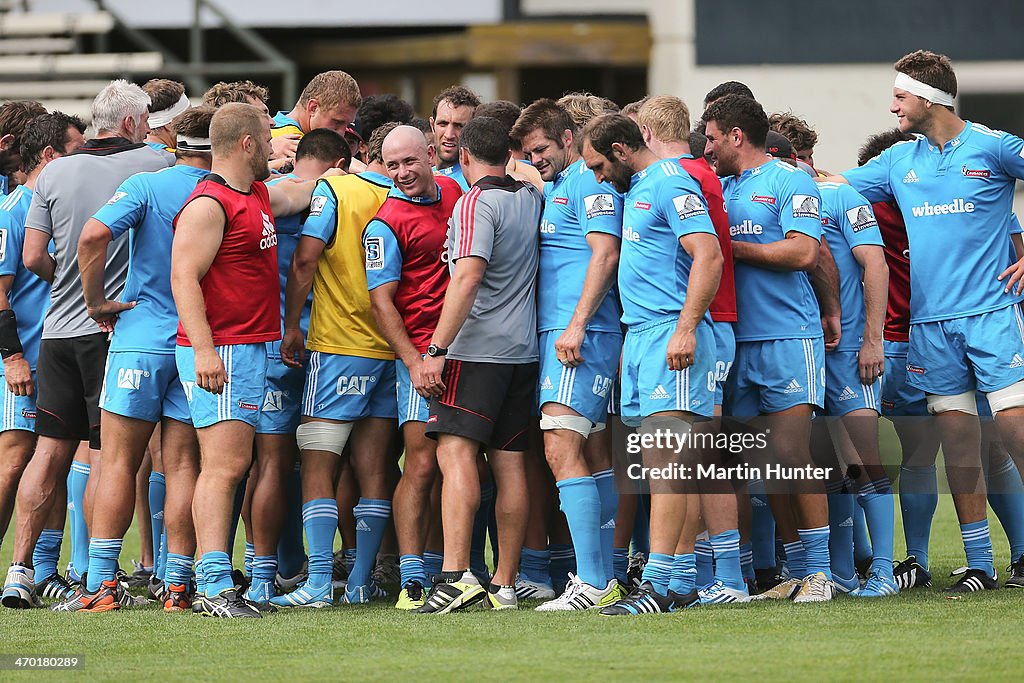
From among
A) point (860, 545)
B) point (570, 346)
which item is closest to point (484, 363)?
point (570, 346)

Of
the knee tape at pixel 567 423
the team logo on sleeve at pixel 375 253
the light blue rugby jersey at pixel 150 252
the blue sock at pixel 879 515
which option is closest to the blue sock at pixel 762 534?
the blue sock at pixel 879 515

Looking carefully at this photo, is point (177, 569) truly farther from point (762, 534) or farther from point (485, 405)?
point (762, 534)

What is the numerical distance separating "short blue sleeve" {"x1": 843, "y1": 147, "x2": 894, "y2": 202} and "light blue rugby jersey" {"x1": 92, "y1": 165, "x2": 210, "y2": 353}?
3.26 m

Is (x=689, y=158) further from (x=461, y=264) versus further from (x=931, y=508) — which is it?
(x=931, y=508)

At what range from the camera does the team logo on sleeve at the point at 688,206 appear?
21.1 feet

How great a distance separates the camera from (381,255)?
6.97 metres

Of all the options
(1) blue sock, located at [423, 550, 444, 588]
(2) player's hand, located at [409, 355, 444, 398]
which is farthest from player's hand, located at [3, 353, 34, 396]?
(1) blue sock, located at [423, 550, 444, 588]

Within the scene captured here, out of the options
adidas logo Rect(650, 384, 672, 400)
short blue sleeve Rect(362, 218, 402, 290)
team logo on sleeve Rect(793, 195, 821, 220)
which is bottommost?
adidas logo Rect(650, 384, 672, 400)

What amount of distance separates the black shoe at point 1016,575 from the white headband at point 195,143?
170 inches

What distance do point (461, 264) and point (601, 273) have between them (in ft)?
2.04

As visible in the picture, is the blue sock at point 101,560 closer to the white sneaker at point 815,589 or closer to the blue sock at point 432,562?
the blue sock at point 432,562

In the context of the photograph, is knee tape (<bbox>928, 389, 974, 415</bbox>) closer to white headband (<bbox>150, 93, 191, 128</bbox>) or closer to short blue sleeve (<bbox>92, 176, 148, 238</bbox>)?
short blue sleeve (<bbox>92, 176, 148, 238</bbox>)

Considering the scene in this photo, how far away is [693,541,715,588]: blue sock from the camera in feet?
23.0

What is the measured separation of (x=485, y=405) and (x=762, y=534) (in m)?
1.66
